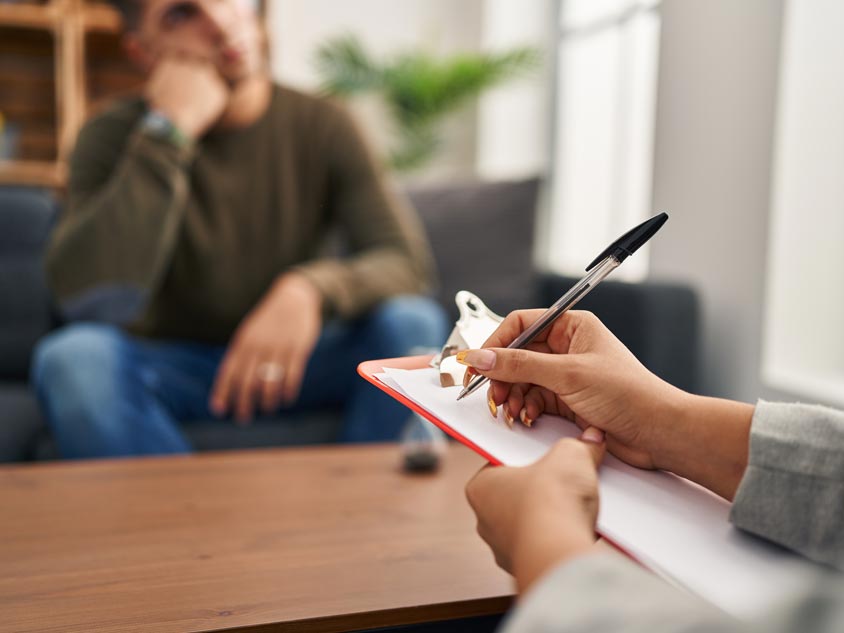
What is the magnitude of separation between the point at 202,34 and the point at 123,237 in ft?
1.38

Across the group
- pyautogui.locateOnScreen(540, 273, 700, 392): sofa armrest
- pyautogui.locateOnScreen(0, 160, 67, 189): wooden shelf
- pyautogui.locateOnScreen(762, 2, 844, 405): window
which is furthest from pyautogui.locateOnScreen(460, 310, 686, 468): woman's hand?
pyautogui.locateOnScreen(0, 160, 67, 189): wooden shelf

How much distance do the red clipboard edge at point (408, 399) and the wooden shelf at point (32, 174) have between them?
2557 millimetres

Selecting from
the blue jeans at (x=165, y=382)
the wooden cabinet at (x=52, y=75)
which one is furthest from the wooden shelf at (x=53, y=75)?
the blue jeans at (x=165, y=382)

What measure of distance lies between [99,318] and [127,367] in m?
0.26

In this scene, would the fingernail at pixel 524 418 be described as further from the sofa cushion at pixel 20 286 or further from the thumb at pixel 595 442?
the sofa cushion at pixel 20 286

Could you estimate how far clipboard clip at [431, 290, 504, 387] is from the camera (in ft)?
1.69

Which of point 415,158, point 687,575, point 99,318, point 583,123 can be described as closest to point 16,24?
point 415,158

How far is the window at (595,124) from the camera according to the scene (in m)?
2.38

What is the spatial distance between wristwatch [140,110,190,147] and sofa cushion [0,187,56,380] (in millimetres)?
572

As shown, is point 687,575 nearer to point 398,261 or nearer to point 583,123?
point 398,261

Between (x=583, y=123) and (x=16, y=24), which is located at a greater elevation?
(x=16, y=24)

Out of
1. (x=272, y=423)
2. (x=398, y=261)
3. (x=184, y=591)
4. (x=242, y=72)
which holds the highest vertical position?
(x=242, y=72)

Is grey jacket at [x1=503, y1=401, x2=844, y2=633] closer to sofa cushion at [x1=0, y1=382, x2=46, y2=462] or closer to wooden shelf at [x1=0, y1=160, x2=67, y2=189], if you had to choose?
sofa cushion at [x1=0, y1=382, x2=46, y2=462]

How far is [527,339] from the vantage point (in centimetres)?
48
